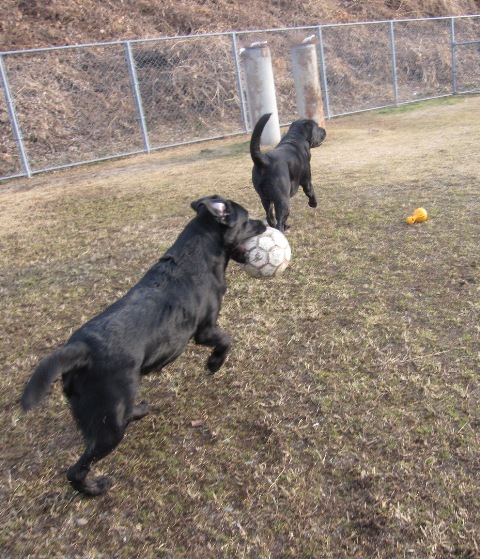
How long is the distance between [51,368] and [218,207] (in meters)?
1.38

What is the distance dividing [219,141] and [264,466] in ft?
36.0

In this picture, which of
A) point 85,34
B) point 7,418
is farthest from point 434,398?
point 85,34

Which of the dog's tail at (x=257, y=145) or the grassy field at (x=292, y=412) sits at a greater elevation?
the dog's tail at (x=257, y=145)

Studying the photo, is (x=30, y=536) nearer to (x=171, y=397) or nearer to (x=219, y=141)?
(x=171, y=397)

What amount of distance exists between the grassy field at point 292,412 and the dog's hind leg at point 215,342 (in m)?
0.11

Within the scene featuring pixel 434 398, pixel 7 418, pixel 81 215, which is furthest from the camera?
pixel 81 215

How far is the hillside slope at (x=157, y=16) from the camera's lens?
14.7 m

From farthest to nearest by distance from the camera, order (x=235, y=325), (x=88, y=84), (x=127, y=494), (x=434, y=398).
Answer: (x=88, y=84) → (x=235, y=325) → (x=434, y=398) → (x=127, y=494)

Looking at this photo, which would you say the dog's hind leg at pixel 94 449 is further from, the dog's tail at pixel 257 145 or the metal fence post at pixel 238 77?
the metal fence post at pixel 238 77

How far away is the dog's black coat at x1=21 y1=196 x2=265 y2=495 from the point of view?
2201mm

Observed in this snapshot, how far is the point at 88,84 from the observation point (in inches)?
552

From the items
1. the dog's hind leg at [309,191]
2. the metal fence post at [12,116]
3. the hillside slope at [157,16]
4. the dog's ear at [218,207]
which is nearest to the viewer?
the dog's ear at [218,207]

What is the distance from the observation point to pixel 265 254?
133 inches

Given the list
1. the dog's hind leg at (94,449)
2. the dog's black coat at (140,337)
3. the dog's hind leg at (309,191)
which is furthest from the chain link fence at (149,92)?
the dog's hind leg at (94,449)
